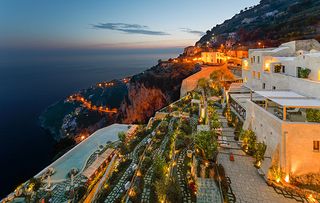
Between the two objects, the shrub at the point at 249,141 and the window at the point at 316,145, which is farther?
the shrub at the point at 249,141

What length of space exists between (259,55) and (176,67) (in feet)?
117

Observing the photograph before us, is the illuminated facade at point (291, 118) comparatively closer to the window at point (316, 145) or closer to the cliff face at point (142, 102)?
the window at point (316, 145)

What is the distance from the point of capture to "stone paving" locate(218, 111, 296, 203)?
32.8ft

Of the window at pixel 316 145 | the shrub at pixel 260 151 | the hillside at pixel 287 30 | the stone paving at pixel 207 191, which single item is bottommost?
the stone paving at pixel 207 191

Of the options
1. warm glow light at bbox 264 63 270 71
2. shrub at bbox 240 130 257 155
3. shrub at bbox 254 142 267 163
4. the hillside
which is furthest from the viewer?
the hillside

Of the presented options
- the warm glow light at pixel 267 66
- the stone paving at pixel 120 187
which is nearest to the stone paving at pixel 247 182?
the stone paving at pixel 120 187

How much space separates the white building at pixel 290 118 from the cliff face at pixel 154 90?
3168 centimetres

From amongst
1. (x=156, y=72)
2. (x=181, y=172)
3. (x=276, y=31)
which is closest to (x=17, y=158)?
(x=156, y=72)

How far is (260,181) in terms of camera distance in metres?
11.3

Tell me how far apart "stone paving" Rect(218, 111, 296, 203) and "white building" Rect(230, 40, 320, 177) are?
83cm

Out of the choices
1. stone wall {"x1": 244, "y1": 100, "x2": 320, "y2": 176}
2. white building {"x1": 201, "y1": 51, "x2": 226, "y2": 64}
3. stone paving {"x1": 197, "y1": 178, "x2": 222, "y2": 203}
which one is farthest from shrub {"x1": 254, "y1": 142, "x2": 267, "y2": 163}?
white building {"x1": 201, "y1": 51, "x2": 226, "y2": 64}

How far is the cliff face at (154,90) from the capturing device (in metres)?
51.5

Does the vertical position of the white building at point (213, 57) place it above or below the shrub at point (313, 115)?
above

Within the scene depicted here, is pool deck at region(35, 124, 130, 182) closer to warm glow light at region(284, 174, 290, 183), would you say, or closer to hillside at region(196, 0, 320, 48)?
warm glow light at region(284, 174, 290, 183)
